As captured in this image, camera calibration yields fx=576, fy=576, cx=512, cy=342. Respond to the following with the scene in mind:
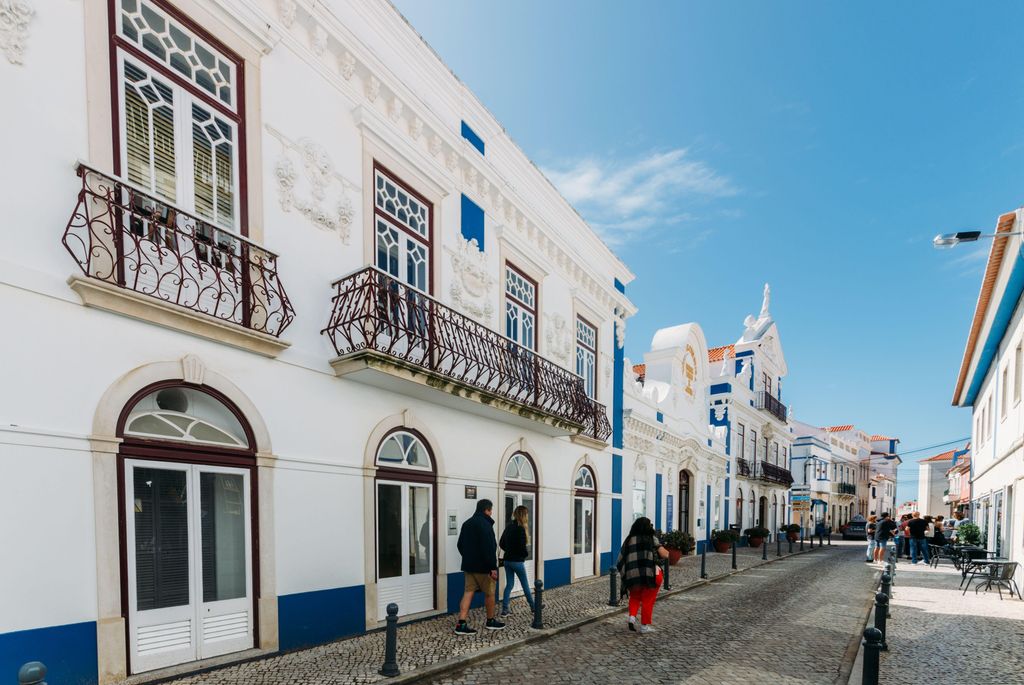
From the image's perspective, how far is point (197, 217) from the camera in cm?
512

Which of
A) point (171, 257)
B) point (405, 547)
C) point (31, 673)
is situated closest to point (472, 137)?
point (171, 257)

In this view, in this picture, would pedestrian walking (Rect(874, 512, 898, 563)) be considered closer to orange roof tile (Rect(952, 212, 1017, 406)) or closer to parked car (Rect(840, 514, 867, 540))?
orange roof tile (Rect(952, 212, 1017, 406))

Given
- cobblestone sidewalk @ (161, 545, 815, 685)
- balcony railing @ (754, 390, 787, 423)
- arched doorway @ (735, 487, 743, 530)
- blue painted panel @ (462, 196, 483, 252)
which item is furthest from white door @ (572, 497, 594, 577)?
balcony railing @ (754, 390, 787, 423)

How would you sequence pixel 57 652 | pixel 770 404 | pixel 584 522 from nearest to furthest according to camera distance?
pixel 57 652
pixel 584 522
pixel 770 404

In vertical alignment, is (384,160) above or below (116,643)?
above

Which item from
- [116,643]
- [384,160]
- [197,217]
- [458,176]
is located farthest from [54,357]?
[458,176]

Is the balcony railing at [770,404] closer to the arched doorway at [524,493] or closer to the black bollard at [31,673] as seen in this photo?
the arched doorway at [524,493]

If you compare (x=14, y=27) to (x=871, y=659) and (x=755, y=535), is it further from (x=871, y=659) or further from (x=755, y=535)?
(x=755, y=535)

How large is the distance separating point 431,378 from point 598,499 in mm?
6908

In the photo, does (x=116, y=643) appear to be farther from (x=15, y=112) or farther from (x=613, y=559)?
(x=613, y=559)

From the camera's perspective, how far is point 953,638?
7324 millimetres

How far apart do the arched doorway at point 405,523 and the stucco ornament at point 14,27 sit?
4936mm

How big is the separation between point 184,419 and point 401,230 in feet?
12.1

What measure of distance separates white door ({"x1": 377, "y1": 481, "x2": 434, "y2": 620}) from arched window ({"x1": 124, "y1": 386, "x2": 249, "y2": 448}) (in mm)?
2142
